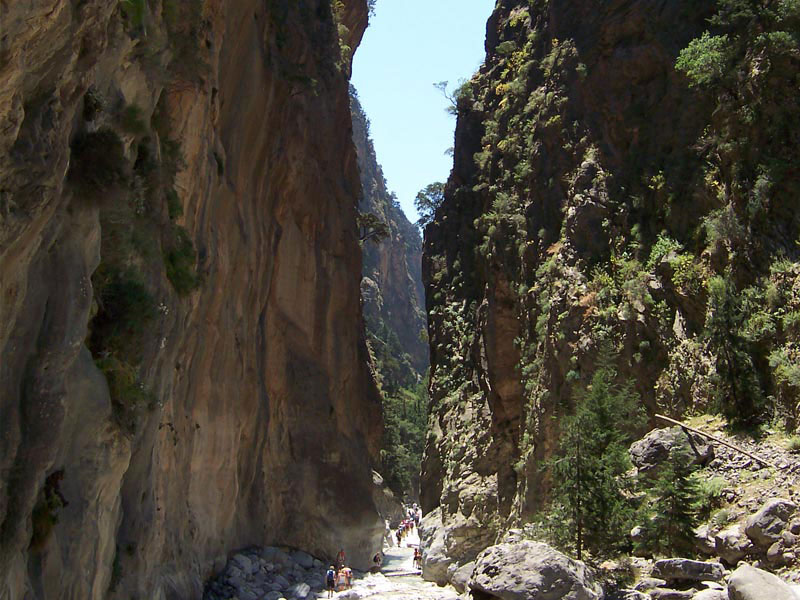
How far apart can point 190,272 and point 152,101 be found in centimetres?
361

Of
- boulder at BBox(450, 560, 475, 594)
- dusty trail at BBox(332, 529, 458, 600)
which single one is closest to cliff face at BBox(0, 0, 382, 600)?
dusty trail at BBox(332, 529, 458, 600)

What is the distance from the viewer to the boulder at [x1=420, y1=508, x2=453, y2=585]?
31.1m

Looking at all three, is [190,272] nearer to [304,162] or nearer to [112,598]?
[112,598]

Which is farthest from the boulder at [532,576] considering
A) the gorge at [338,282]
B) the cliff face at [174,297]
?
the cliff face at [174,297]

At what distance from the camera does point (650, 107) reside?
2789 cm

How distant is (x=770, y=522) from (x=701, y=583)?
69.6 inches

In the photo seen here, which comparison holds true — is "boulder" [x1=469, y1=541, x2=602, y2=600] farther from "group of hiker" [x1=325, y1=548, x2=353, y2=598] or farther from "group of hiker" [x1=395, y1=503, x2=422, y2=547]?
"group of hiker" [x1=395, y1=503, x2=422, y2=547]

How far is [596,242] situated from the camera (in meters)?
28.2

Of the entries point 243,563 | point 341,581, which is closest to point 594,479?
point 341,581

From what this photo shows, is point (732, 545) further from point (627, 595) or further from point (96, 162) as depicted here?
point (96, 162)

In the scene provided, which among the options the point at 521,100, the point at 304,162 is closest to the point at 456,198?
the point at 521,100

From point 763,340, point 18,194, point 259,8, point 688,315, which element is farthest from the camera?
point 259,8

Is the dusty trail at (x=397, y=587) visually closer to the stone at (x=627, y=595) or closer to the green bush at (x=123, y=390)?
the stone at (x=627, y=595)

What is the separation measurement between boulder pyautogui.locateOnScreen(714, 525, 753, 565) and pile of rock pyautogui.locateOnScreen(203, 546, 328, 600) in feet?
40.0
